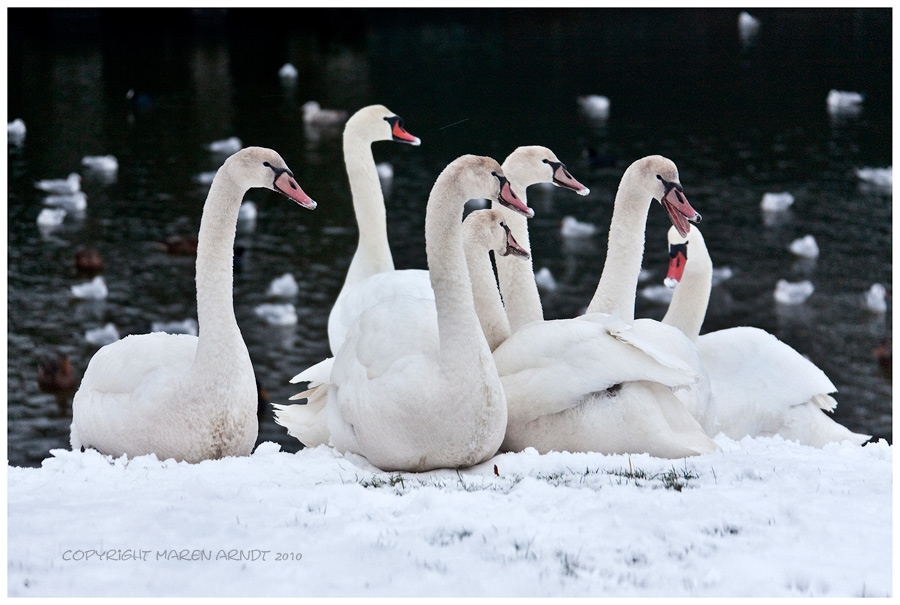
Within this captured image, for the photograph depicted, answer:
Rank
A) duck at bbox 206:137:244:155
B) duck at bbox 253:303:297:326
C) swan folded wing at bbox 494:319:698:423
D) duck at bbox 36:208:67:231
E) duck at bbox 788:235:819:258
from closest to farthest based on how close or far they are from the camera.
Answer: swan folded wing at bbox 494:319:698:423 → duck at bbox 253:303:297:326 → duck at bbox 788:235:819:258 → duck at bbox 36:208:67:231 → duck at bbox 206:137:244:155

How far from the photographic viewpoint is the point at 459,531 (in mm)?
4934

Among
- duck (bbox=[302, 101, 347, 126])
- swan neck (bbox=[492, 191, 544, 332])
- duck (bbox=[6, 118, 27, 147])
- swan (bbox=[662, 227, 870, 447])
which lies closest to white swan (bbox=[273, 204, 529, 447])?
swan neck (bbox=[492, 191, 544, 332])

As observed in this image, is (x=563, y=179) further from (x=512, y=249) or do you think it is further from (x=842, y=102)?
(x=842, y=102)

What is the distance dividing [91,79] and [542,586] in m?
35.8

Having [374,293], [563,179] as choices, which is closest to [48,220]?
[374,293]

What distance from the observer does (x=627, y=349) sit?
6.59 metres

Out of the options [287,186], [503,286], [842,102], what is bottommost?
[842,102]

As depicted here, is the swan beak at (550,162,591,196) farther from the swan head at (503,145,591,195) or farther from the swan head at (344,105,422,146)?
the swan head at (344,105,422,146)

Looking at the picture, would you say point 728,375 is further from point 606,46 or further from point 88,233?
point 606,46

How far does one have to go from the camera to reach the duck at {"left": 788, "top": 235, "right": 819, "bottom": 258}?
22500mm

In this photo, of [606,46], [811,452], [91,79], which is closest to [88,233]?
[91,79]

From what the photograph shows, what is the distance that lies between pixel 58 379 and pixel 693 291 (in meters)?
10.7

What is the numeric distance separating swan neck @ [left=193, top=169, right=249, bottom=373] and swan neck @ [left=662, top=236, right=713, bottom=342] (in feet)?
12.7

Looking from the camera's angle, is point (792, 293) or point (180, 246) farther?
point (180, 246)
